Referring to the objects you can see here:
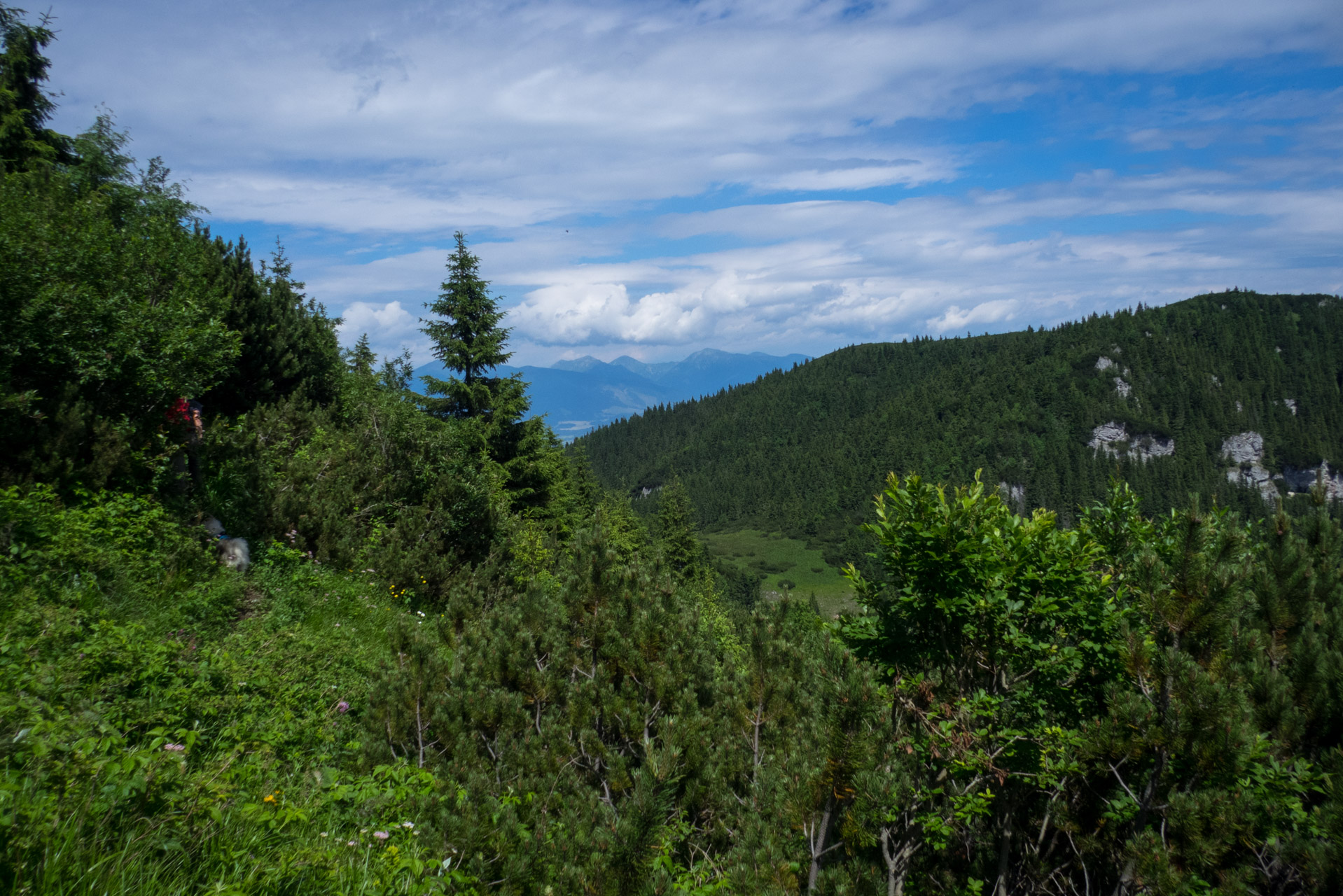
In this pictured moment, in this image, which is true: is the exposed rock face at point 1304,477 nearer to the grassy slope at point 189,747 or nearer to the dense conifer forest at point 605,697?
the dense conifer forest at point 605,697

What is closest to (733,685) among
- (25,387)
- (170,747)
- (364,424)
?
(170,747)

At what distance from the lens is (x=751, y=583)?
10488 centimetres

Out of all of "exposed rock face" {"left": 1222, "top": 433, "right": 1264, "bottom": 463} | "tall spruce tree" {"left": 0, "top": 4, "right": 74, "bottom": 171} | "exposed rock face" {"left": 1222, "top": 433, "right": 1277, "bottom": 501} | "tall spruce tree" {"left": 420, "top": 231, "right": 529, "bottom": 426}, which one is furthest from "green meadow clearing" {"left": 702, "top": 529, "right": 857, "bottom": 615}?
"exposed rock face" {"left": 1222, "top": 433, "right": 1264, "bottom": 463}

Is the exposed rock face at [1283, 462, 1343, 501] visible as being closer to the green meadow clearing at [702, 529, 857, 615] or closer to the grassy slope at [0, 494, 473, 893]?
the green meadow clearing at [702, 529, 857, 615]

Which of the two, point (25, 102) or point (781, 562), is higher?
point (25, 102)

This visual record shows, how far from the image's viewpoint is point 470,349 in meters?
26.0

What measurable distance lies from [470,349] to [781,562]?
13717 centimetres

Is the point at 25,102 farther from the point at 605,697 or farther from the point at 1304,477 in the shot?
the point at 1304,477

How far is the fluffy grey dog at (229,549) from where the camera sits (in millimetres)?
Result: 9328

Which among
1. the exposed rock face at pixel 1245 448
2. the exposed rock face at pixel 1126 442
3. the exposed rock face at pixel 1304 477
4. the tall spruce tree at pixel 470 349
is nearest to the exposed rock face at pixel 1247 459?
the exposed rock face at pixel 1245 448

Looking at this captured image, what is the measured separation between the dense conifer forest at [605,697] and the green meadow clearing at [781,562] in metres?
113

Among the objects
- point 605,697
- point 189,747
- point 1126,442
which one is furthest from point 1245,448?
point 189,747

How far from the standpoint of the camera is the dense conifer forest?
3.67 meters

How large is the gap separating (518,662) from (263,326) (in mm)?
16071
